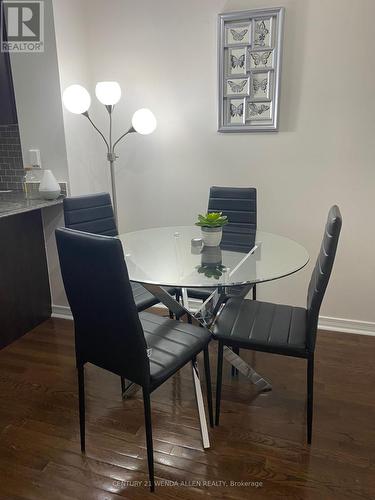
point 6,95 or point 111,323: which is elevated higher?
point 6,95

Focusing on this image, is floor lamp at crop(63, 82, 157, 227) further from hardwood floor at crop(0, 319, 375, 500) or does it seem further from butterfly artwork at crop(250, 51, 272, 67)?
hardwood floor at crop(0, 319, 375, 500)

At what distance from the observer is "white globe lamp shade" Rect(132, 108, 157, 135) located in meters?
2.73

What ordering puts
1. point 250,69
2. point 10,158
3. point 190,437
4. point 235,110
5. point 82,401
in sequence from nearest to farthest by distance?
point 82,401, point 190,437, point 250,69, point 235,110, point 10,158

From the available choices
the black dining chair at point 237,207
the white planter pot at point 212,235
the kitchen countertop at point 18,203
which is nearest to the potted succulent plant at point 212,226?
the white planter pot at point 212,235

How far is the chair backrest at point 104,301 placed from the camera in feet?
4.43

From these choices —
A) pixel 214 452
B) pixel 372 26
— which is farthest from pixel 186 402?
pixel 372 26

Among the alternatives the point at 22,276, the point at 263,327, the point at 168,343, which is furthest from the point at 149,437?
the point at 22,276

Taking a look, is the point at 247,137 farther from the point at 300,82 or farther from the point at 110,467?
the point at 110,467

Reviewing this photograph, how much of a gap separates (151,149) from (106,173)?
0.47 metres

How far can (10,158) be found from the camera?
3.23 metres

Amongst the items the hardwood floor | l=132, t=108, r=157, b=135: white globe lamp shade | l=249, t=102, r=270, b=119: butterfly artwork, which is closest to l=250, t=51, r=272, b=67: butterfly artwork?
l=249, t=102, r=270, b=119: butterfly artwork

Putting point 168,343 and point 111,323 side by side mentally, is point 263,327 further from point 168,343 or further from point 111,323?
point 111,323

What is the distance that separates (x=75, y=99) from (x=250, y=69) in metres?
1.21

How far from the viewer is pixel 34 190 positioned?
9.81 ft
